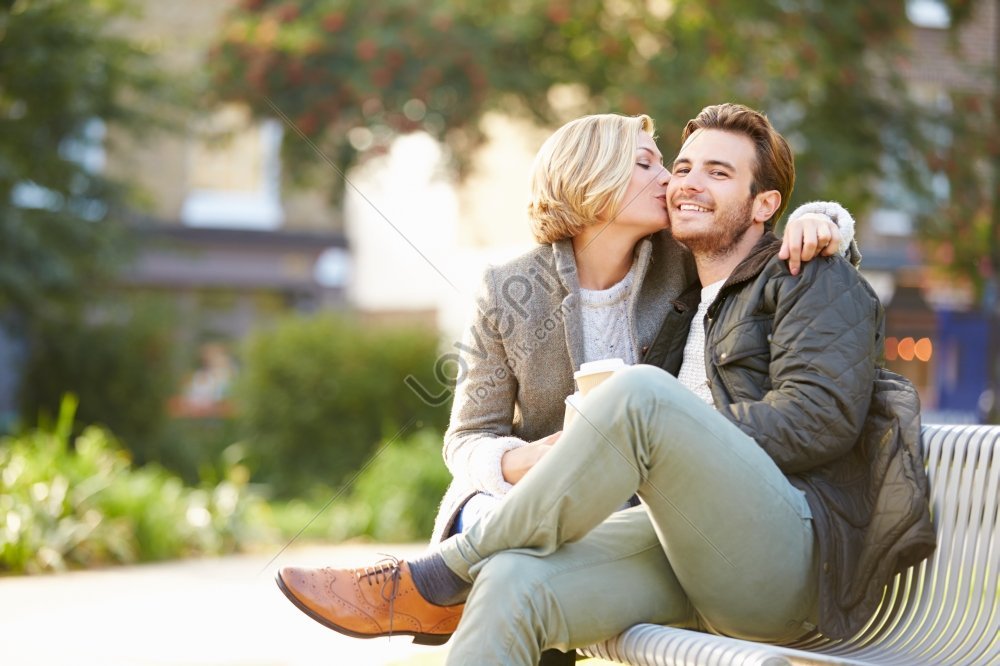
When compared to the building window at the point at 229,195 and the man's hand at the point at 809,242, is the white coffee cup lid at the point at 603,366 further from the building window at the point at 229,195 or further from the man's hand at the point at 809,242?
the building window at the point at 229,195

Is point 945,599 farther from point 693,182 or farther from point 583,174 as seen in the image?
point 583,174

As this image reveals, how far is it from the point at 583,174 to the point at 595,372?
0.71 metres

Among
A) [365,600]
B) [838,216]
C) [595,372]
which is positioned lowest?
[365,600]

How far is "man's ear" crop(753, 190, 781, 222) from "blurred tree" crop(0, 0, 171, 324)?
7524mm

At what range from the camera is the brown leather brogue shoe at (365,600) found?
2791 millimetres

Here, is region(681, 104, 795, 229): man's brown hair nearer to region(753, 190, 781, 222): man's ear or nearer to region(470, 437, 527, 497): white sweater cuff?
region(753, 190, 781, 222): man's ear

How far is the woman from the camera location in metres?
3.37

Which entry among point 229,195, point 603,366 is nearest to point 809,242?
point 603,366

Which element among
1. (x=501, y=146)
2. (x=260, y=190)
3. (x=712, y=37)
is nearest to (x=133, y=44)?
(x=712, y=37)

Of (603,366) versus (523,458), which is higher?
(603,366)

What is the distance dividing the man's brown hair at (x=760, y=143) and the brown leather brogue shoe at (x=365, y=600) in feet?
4.35

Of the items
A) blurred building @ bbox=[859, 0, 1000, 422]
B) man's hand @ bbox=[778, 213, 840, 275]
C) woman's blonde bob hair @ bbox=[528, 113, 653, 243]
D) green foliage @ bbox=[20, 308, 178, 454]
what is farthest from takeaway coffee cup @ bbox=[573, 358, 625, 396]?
blurred building @ bbox=[859, 0, 1000, 422]

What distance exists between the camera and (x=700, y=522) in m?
2.73

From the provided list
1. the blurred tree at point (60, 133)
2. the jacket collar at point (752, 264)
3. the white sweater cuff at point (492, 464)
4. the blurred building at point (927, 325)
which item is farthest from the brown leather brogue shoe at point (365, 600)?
the blurred building at point (927, 325)
